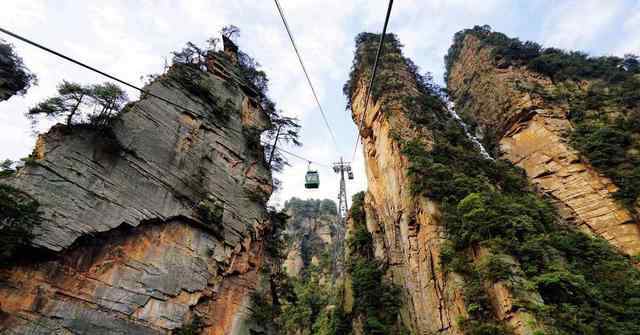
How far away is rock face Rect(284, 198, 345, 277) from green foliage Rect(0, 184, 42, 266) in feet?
116

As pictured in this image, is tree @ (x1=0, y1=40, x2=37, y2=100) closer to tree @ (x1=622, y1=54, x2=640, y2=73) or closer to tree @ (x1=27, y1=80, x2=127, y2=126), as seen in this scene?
tree @ (x1=27, y1=80, x2=127, y2=126)

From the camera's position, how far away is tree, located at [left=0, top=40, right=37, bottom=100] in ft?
42.8

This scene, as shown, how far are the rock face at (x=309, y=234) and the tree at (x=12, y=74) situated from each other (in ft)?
108

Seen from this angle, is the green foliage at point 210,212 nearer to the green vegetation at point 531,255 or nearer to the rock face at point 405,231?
the green vegetation at point 531,255

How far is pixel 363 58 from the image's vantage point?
28469 millimetres

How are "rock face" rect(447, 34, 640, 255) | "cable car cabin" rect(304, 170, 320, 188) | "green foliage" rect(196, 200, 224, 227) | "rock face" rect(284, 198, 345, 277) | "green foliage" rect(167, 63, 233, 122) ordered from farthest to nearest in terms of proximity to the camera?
"rock face" rect(284, 198, 345, 277), "cable car cabin" rect(304, 170, 320, 188), "rock face" rect(447, 34, 640, 255), "green foliage" rect(167, 63, 233, 122), "green foliage" rect(196, 200, 224, 227)

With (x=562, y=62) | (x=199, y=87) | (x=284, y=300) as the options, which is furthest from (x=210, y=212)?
(x=562, y=62)

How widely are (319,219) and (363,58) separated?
115ft

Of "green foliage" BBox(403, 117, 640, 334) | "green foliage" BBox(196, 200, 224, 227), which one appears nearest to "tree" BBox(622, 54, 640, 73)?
"green foliage" BBox(403, 117, 640, 334)

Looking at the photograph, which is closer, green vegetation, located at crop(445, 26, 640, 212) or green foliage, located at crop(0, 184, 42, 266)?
green foliage, located at crop(0, 184, 42, 266)

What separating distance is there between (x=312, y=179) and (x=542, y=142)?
49.1 ft

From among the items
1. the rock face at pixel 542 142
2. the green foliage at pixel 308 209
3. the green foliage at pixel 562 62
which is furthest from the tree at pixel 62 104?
the green foliage at pixel 308 209

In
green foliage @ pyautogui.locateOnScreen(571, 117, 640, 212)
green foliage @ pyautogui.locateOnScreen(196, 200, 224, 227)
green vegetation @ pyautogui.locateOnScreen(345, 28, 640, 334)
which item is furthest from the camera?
green foliage @ pyautogui.locateOnScreen(571, 117, 640, 212)

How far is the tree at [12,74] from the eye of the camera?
13055 mm
